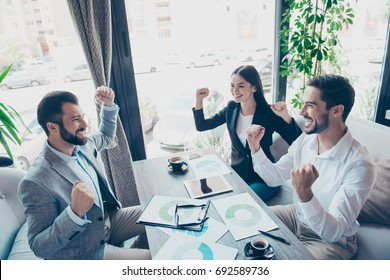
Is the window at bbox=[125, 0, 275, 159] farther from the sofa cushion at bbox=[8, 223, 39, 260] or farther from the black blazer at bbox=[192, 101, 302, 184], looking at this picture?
the sofa cushion at bbox=[8, 223, 39, 260]

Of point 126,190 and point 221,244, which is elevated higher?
point 221,244

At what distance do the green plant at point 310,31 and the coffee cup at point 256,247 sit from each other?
1.66m

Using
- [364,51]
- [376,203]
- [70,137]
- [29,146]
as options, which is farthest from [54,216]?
[364,51]

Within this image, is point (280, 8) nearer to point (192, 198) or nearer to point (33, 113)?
point (192, 198)

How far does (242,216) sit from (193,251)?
27 cm

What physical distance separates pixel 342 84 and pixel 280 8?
1.35 meters

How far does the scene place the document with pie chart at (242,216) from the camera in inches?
42.8

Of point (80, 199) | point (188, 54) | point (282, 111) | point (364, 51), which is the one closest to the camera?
point (80, 199)

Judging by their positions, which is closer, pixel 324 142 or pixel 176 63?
pixel 324 142

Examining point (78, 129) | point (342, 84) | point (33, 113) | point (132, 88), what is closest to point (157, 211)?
point (78, 129)

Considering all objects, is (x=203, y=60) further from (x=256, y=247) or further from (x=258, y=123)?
(x=256, y=247)

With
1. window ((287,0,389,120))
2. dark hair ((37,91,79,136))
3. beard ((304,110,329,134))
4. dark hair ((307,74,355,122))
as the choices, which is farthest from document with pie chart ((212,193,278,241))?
window ((287,0,389,120))

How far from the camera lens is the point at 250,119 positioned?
72.7 inches

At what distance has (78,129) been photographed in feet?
4.27
